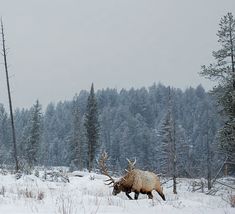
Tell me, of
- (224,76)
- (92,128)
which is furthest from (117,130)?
(224,76)

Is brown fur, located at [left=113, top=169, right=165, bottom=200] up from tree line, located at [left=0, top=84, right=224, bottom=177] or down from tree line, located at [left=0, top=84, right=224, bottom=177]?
down

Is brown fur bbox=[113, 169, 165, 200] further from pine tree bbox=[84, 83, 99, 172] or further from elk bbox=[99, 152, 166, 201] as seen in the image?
pine tree bbox=[84, 83, 99, 172]

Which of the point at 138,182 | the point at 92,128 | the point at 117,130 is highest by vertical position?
the point at 117,130

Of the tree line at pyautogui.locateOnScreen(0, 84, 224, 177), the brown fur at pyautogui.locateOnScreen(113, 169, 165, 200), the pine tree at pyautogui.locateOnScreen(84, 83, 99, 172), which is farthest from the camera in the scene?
the tree line at pyautogui.locateOnScreen(0, 84, 224, 177)

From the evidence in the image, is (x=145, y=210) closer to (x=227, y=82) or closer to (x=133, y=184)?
(x=133, y=184)

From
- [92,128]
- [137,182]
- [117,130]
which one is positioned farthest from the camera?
[117,130]

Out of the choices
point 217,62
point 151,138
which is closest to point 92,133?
point 217,62

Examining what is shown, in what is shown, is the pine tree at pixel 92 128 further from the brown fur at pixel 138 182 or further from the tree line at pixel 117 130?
the brown fur at pixel 138 182

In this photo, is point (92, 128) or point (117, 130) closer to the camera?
point (92, 128)

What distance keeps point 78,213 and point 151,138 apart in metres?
94.0

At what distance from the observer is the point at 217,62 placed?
27.9m

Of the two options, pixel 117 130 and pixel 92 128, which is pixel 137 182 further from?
pixel 117 130

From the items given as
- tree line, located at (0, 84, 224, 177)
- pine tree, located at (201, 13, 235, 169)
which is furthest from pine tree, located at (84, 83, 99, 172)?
pine tree, located at (201, 13, 235, 169)

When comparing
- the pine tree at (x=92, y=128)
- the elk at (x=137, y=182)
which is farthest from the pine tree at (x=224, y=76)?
the pine tree at (x=92, y=128)
